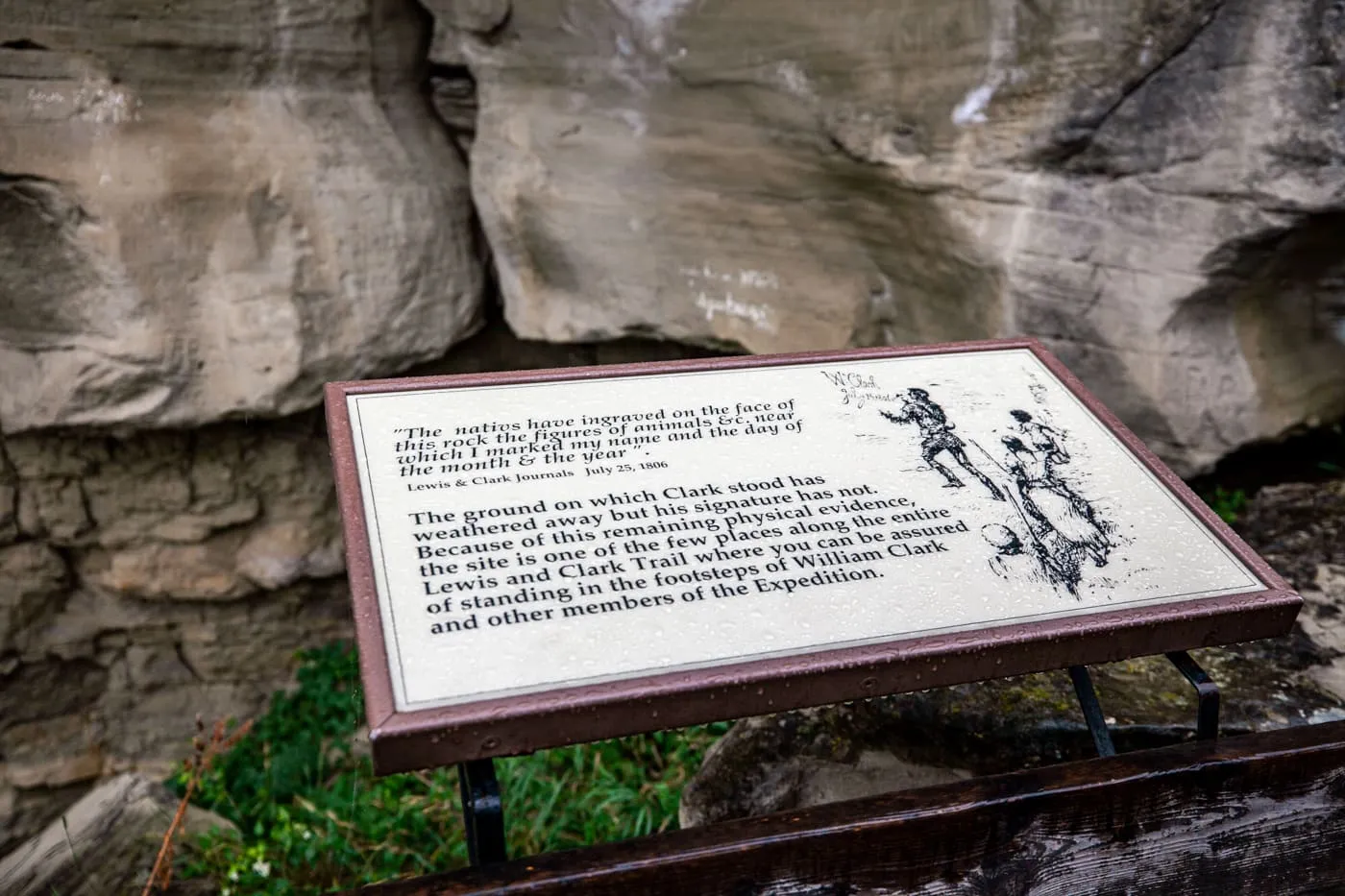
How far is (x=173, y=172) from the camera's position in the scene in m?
3.22

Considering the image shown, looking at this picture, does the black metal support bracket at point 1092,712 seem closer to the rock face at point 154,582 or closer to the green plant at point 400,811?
the green plant at point 400,811

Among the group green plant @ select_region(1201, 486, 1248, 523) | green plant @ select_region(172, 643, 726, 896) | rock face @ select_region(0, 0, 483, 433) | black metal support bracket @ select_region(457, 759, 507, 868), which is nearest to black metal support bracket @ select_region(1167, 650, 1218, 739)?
black metal support bracket @ select_region(457, 759, 507, 868)

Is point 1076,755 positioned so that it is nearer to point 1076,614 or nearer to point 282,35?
point 1076,614

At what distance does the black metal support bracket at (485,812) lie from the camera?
130cm

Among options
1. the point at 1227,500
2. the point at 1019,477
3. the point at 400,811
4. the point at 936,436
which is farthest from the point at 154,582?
the point at 1227,500

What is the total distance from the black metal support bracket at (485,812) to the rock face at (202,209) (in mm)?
2391

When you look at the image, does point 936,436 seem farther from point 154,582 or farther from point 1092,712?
point 154,582

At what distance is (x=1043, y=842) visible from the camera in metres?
1.43

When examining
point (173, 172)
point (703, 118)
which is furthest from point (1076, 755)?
point (173, 172)

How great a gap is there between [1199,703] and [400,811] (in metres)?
2.01

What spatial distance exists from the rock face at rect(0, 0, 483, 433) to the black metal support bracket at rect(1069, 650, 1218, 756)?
8.36 feet

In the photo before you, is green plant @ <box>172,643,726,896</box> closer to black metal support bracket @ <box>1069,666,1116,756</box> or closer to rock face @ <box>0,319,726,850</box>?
rock face @ <box>0,319,726,850</box>

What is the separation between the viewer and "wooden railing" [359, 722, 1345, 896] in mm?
1292

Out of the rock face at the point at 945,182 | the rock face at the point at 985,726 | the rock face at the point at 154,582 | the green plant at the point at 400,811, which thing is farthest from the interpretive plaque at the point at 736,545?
the rock face at the point at 154,582
